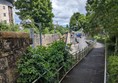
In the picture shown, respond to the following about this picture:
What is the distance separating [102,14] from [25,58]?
19.7 feet

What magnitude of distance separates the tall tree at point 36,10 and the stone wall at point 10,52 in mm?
21995

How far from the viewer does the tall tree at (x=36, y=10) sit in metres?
27.1

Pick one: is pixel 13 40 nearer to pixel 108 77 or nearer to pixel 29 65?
pixel 29 65

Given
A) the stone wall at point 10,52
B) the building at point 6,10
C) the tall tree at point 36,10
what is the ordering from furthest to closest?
the building at point 6,10
the tall tree at point 36,10
the stone wall at point 10,52

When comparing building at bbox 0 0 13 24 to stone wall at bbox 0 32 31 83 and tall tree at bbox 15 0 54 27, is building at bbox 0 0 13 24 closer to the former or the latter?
tall tree at bbox 15 0 54 27

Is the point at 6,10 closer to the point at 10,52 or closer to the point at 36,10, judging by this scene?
the point at 36,10

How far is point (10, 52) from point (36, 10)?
75.7 feet

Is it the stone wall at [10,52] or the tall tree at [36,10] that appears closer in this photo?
the stone wall at [10,52]

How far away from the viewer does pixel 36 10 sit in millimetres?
26953

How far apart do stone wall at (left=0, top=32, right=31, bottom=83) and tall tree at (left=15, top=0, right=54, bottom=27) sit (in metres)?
22.0

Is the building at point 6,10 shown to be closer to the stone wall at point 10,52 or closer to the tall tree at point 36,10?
the tall tree at point 36,10

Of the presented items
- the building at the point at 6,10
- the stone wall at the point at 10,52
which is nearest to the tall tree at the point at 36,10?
the building at the point at 6,10

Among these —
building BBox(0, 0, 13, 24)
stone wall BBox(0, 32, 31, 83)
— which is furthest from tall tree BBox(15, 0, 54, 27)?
stone wall BBox(0, 32, 31, 83)

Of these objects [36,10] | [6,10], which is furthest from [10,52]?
[6,10]
